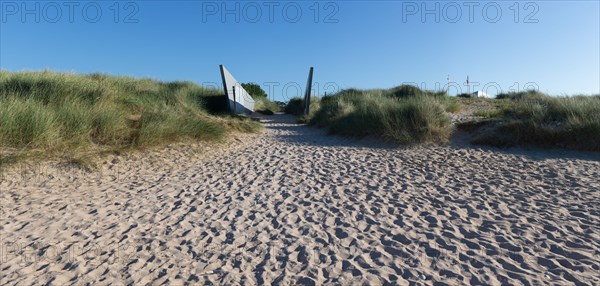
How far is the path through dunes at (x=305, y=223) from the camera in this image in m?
2.99

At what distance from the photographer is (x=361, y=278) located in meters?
2.87

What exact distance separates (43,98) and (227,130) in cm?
482

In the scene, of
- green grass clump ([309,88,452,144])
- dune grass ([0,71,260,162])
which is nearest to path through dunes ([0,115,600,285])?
dune grass ([0,71,260,162])

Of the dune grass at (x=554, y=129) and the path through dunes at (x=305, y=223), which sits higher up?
the dune grass at (x=554, y=129)

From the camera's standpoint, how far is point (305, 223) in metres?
4.09

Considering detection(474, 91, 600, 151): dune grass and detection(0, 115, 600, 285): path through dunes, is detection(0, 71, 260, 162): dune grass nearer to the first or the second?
detection(0, 115, 600, 285): path through dunes

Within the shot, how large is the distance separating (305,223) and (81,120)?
603cm

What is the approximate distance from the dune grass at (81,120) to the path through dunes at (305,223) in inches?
35.0

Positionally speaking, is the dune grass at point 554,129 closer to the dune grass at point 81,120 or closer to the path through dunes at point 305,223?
the path through dunes at point 305,223

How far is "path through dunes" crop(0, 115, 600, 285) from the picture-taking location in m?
2.99

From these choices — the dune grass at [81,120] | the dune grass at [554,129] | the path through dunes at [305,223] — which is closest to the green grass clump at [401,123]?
the dune grass at [554,129]

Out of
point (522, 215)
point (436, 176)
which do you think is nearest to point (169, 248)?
point (522, 215)

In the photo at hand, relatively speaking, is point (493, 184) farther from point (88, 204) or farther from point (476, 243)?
point (88, 204)

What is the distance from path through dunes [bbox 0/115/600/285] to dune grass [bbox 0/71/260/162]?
0.89 m
